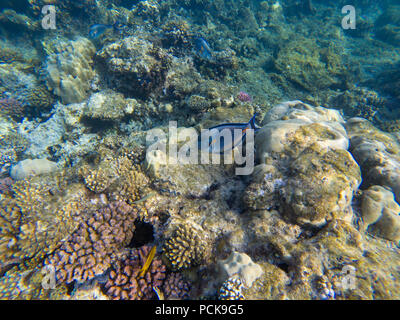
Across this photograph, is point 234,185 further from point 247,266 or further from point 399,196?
point 399,196

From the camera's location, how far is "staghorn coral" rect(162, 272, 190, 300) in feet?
7.77

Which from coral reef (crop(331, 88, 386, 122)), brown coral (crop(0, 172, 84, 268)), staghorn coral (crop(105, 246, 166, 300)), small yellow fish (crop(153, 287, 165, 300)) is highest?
coral reef (crop(331, 88, 386, 122))

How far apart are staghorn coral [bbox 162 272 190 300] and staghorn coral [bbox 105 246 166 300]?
4.3 inches

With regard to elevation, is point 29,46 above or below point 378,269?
above

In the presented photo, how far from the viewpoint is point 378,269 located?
2021mm

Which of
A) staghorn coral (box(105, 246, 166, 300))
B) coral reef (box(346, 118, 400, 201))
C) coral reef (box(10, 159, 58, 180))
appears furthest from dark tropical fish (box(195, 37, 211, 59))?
staghorn coral (box(105, 246, 166, 300))

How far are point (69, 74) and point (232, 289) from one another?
7.20 metres

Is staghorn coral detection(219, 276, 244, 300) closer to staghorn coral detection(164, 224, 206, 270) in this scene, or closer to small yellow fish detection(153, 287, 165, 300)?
staghorn coral detection(164, 224, 206, 270)

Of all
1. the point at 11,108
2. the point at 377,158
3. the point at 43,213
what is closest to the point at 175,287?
the point at 43,213

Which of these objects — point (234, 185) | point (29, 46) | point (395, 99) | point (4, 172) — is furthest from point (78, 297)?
point (395, 99)

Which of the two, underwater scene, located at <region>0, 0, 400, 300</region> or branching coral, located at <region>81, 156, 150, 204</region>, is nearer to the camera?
underwater scene, located at <region>0, 0, 400, 300</region>

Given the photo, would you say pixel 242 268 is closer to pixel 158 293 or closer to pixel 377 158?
pixel 158 293

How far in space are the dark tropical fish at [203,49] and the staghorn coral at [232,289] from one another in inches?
271
